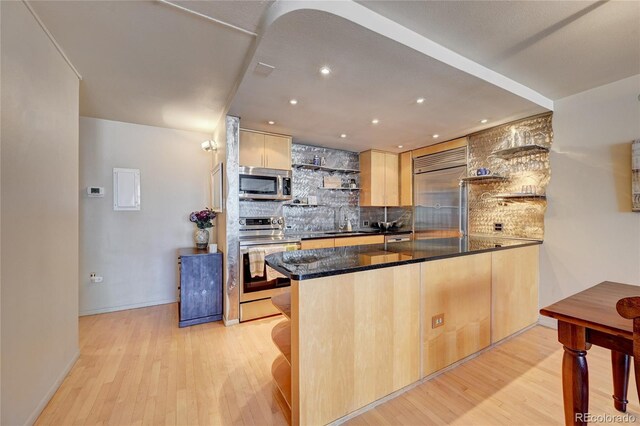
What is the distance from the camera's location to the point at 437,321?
1917mm

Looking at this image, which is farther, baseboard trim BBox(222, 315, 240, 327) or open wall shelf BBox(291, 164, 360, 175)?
open wall shelf BBox(291, 164, 360, 175)

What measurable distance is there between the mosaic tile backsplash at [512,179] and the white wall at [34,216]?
419 centimetres

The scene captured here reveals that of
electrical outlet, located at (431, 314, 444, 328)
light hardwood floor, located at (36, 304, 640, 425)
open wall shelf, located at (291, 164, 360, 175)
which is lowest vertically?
light hardwood floor, located at (36, 304, 640, 425)

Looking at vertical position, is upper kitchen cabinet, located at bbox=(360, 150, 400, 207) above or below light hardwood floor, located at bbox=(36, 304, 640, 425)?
above

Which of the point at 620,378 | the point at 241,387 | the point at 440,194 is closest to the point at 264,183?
the point at 241,387

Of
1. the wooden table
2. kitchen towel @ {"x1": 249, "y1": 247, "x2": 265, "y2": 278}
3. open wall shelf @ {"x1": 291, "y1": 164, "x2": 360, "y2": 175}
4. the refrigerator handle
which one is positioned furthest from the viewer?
open wall shelf @ {"x1": 291, "y1": 164, "x2": 360, "y2": 175}

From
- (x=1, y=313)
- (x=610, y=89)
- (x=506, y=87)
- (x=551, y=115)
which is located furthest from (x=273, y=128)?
(x=610, y=89)

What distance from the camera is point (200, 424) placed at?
1.53 meters

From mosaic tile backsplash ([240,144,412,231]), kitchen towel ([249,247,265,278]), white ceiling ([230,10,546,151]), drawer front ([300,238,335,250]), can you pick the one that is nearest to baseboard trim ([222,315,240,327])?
kitchen towel ([249,247,265,278])

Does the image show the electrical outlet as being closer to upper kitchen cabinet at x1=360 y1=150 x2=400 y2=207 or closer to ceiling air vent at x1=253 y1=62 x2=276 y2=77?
ceiling air vent at x1=253 y1=62 x2=276 y2=77

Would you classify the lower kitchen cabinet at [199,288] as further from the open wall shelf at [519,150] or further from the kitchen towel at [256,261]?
the open wall shelf at [519,150]

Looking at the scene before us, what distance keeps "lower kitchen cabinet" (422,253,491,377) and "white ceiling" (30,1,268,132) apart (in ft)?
7.14

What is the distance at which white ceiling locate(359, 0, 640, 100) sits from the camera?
5.04 ft

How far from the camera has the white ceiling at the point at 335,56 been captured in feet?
5.08
